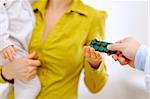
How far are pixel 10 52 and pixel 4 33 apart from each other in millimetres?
55

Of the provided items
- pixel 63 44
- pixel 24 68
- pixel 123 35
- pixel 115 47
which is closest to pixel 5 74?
pixel 24 68

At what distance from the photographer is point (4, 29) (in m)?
0.71

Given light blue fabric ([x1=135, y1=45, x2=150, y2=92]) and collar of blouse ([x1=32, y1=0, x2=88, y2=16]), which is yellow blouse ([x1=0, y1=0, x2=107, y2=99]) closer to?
collar of blouse ([x1=32, y1=0, x2=88, y2=16])

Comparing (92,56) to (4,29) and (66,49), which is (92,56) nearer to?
(66,49)

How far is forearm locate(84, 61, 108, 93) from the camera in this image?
0.75 metres

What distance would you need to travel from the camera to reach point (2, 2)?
744mm

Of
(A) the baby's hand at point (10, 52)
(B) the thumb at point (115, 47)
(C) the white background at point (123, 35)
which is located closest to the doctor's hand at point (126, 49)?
(B) the thumb at point (115, 47)

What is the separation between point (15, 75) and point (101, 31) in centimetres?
26

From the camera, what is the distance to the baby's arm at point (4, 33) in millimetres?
694

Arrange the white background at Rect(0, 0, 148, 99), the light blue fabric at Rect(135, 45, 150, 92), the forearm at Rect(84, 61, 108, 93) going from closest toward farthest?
the light blue fabric at Rect(135, 45, 150, 92) < the forearm at Rect(84, 61, 108, 93) < the white background at Rect(0, 0, 148, 99)

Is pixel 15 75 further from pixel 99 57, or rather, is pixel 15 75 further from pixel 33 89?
pixel 99 57

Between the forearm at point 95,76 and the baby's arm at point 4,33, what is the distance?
0.21 metres

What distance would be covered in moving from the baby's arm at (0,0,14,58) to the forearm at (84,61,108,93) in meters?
0.21

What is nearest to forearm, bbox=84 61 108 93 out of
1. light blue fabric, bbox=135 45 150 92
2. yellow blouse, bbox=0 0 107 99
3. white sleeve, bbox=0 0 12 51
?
yellow blouse, bbox=0 0 107 99
